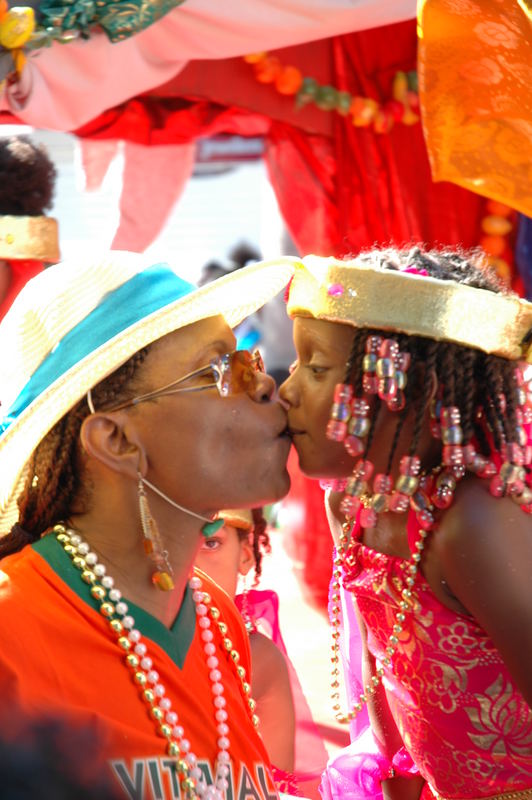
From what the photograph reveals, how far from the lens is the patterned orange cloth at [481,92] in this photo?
296cm

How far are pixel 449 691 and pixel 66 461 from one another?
3.08 ft

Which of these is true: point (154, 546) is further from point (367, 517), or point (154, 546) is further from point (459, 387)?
point (459, 387)

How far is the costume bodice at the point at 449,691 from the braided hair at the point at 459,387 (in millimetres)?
224

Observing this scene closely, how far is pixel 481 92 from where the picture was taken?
3.01m

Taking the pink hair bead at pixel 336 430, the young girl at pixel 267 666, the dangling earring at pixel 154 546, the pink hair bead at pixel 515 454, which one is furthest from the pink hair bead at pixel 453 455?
the young girl at pixel 267 666

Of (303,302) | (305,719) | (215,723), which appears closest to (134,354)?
(303,302)

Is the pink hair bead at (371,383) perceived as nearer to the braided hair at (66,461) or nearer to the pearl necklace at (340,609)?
the pearl necklace at (340,609)

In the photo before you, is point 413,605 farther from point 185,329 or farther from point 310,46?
point 310,46

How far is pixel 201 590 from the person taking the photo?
2172 millimetres

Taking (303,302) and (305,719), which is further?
(305,719)

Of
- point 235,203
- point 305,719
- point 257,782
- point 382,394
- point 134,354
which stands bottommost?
point 235,203

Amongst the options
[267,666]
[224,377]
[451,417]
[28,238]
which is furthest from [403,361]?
[28,238]

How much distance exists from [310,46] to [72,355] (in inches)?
177

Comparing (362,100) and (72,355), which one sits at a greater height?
(72,355)
